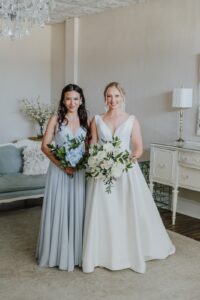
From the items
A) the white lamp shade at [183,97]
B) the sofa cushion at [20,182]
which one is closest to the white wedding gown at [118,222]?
the white lamp shade at [183,97]

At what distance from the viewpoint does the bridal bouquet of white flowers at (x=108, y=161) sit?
311 centimetres

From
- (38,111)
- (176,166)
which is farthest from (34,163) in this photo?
(38,111)

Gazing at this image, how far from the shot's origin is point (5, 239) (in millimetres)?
4082

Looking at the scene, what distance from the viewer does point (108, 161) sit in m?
3.10

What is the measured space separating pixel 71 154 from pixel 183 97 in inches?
81.8

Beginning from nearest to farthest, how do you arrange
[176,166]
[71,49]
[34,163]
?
[176,166]
[34,163]
[71,49]

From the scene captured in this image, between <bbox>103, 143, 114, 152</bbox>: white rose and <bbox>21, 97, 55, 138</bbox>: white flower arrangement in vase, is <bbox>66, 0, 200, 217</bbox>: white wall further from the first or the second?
<bbox>103, 143, 114, 152</bbox>: white rose

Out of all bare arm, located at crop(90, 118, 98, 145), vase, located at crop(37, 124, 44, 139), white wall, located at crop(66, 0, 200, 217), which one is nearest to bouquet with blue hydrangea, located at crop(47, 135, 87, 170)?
bare arm, located at crop(90, 118, 98, 145)

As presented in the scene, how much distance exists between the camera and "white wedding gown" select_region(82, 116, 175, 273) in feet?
10.8

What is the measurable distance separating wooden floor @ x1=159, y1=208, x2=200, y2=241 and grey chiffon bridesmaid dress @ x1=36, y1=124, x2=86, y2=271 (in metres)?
1.54

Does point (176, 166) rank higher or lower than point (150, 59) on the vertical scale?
lower

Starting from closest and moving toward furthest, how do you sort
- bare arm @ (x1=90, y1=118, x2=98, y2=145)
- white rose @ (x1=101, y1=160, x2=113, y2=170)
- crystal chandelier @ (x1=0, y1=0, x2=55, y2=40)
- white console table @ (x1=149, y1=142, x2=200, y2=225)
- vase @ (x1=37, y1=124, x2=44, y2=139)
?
1. white rose @ (x1=101, y1=160, x2=113, y2=170)
2. bare arm @ (x1=90, y1=118, x2=98, y2=145)
3. crystal chandelier @ (x1=0, y1=0, x2=55, y2=40)
4. white console table @ (x1=149, y1=142, x2=200, y2=225)
5. vase @ (x1=37, y1=124, x2=44, y2=139)

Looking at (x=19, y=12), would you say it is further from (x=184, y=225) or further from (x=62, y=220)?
(x=184, y=225)

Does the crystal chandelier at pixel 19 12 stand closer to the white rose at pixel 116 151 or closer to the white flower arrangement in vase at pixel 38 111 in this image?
the white rose at pixel 116 151
